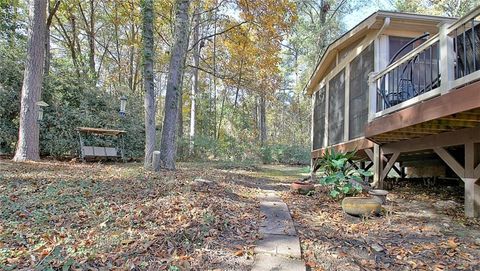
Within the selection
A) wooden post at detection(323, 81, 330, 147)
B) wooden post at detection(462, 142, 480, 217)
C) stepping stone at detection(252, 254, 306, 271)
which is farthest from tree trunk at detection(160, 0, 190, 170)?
wooden post at detection(462, 142, 480, 217)

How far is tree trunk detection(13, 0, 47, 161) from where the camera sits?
25.7ft

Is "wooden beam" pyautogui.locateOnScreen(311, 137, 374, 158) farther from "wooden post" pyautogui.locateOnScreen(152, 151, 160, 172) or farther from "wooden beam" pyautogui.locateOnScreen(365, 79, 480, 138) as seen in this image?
"wooden post" pyautogui.locateOnScreen(152, 151, 160, 172)

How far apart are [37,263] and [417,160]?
777 cm

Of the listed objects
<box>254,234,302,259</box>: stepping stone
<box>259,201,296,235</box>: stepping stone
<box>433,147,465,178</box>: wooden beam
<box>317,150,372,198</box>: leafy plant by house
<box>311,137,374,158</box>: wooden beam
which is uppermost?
<box>311,137,374,158</box>: wooden beam

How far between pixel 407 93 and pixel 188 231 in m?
3.94

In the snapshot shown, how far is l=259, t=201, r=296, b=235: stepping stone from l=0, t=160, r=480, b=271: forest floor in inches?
4.8

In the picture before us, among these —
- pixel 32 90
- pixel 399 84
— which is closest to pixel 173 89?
pixel 32 90

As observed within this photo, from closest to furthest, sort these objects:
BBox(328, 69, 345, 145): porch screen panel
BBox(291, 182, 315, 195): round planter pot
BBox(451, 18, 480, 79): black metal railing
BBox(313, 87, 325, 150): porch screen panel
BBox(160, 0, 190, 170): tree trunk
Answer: BBox(451, 18, 480, 79): black metal railing
BBox(291, 182, 315, 195): round planter pot
BBox(328, 69, 345, 145): porch screen panel
BBox(160, 0, 190, 170): tree trunk
BBox(313, 87, 325, 150): porch screen panel

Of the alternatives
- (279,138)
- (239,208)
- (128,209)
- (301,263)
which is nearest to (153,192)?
(128,209)

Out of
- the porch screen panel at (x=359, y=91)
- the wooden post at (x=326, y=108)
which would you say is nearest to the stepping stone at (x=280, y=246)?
the porch screen panel at (x=359, y=91)

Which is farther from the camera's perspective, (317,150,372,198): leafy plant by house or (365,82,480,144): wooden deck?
(317,150,372,198): leafy plant by house

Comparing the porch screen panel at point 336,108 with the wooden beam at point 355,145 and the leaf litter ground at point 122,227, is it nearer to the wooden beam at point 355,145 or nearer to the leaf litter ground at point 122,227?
the wooden beam at point 355,145

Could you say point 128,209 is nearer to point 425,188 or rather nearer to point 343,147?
point 343,147

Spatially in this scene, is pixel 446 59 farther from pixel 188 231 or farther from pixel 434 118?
pixel 188 231
